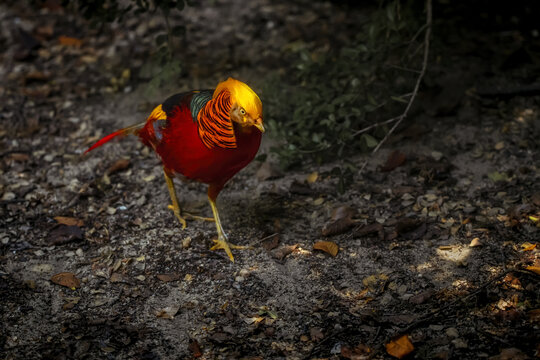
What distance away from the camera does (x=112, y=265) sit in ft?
9.70

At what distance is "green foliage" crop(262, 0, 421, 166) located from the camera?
3.47m

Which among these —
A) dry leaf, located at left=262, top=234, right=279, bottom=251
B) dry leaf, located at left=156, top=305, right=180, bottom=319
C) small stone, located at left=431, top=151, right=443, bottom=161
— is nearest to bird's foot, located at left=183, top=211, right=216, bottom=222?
dry leaf, located at left=262, top=234, right=279, bottom=251

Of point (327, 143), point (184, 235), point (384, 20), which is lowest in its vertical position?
point (184, 235)

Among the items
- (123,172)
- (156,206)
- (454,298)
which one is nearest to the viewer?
(454,298)

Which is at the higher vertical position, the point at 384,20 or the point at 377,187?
the point at 384,20

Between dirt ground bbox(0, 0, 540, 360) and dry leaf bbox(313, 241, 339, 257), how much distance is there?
0.03 m

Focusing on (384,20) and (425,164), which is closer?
(425,164)

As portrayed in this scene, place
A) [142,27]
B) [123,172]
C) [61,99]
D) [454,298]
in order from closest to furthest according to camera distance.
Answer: [454,298]
[123,172]
[61,99]
[142,27]

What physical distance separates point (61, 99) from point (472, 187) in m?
2.95

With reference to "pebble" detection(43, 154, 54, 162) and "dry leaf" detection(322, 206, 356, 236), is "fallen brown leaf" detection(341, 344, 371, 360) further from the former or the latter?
"pebble" detection(43, 154, 54, 162)

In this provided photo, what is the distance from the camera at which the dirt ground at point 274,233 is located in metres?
2.46

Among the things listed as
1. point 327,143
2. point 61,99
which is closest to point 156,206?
point 327,143

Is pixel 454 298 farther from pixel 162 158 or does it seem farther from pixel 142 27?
pixel 142 27

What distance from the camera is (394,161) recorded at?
3.54m
